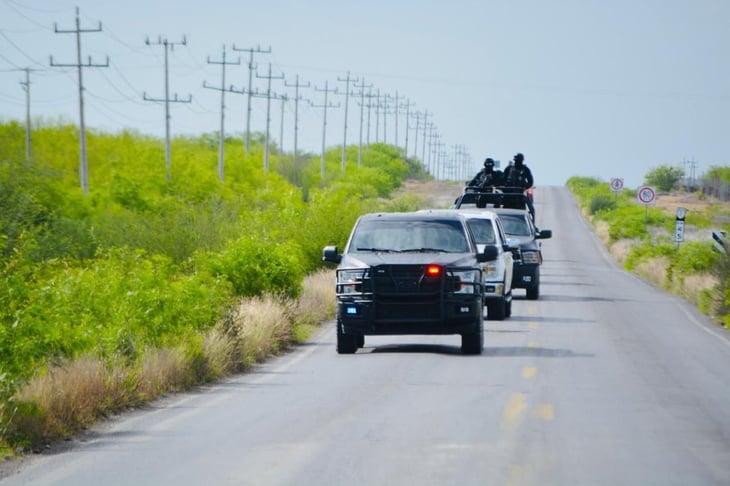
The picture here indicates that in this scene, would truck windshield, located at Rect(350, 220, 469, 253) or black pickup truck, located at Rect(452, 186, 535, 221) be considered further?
black pickup truck, located at Rect(452, 186, 535, 221)

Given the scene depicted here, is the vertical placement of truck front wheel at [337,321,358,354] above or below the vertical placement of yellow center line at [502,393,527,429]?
below

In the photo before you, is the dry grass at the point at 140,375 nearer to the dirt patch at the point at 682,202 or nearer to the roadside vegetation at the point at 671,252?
the roadside vegetation at the point at 671,252

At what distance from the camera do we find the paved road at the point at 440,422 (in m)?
10.7

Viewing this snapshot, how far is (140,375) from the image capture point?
51.5ft

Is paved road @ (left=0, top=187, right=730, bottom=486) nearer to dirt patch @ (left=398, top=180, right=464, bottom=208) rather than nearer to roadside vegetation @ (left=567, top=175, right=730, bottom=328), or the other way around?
roadside vegetation @ (left=567, top=175, right=730, bottom=328)

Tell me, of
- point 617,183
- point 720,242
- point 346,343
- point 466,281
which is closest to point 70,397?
point 346,343

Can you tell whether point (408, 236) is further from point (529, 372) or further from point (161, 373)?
point (161, 373)

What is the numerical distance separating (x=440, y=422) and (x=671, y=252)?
41396 millimetres

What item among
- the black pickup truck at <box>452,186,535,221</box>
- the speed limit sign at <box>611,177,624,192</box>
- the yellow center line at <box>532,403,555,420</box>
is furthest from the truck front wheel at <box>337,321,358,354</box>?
the speed limit sign at <box>611,177,624,192</box>

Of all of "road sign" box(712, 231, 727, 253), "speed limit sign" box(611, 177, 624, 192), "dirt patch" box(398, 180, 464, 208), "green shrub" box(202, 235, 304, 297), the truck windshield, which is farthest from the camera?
"dirt patch" box(398, 180, 464, 208)

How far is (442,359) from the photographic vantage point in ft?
→ 66.1

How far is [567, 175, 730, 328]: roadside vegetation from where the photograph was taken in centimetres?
3265

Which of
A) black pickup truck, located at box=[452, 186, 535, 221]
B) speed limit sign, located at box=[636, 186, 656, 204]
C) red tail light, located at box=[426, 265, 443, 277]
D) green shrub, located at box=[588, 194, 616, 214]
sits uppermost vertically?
black pickup truck, located at box=[452, 186, 535, 221]

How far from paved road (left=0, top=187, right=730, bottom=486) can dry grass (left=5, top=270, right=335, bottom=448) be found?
13.3 inches
